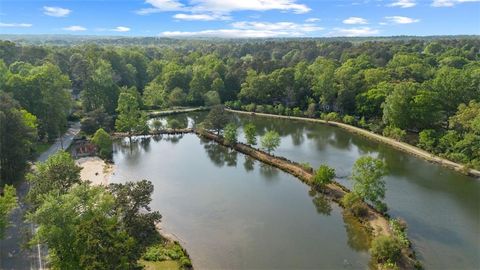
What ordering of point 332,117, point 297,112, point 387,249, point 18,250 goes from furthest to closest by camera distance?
point 297,112 → point 332,117 → point 387,249 → point 18,250

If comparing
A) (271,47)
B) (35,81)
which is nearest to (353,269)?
(35,81)

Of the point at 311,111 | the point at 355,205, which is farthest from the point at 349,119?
the point at 355,205

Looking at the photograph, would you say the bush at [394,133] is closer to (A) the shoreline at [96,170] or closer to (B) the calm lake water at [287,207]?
(B) the calm lake water at [287,207]

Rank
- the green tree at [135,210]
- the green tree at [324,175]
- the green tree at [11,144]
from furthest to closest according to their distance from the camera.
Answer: the green tree at [324,175] → the green tree at [11,144] → the green tree at [135,210]

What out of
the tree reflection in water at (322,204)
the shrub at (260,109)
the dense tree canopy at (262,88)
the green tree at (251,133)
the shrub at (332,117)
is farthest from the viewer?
the shrub at (260,109)

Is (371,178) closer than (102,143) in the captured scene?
Yes

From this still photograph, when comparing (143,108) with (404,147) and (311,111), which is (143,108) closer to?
(311,111)

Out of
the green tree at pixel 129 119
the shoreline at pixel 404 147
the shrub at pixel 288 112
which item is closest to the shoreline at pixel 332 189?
the green tree at pixel 129 119

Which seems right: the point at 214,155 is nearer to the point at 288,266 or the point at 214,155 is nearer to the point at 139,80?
the point at 288,266
